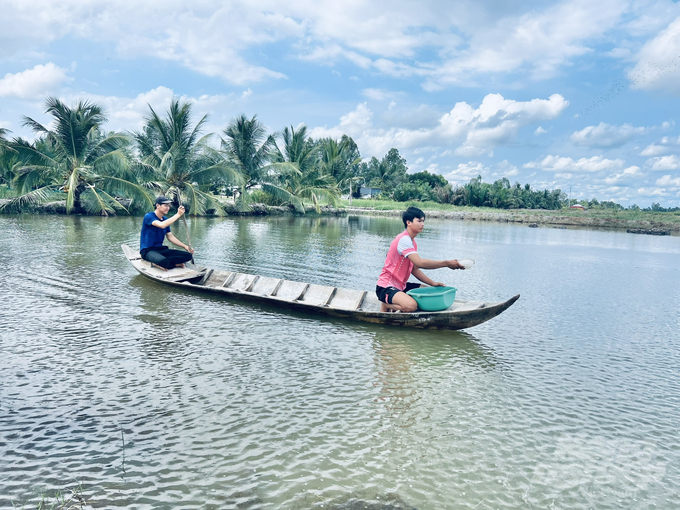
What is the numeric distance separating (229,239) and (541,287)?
38.4ft

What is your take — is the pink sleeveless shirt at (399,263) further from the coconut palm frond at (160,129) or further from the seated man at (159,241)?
the coconut palm frond at (160,129)

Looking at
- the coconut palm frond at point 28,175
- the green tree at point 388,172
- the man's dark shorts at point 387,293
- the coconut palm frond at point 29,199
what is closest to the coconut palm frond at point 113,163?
the coconut palm frond at point 28,175

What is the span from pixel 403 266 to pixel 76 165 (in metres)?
24.0

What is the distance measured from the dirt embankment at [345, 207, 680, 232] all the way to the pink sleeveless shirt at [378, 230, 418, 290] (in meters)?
42.4

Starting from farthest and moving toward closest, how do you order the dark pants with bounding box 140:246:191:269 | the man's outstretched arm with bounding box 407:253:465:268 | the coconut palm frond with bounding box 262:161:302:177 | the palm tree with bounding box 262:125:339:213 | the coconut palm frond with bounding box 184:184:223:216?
the palm tree with bounding box 262:125:339:213, the coconut palm frond with bounding box 262:161:302:177, the coconut palm frond with bounding box 184:184:223:216, the dark pants with bounding box 140:246:191:269, the man's outstretched arm with bounding box 407:253:465:268

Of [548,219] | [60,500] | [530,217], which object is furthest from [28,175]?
[548,219]

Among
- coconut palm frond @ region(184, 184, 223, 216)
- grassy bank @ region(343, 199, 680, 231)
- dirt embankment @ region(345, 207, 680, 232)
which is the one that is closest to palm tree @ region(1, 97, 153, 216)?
coconut palm frond @ region(184, 184, 223, 216)

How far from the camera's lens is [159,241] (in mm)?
9914

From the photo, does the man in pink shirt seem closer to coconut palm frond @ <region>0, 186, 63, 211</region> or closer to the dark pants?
the dark pants

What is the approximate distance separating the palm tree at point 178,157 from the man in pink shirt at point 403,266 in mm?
22002

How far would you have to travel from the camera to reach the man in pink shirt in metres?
6.58

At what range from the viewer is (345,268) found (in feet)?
42.6

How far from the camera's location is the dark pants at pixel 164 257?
9527mm


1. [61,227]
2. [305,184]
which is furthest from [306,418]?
[305,184]
